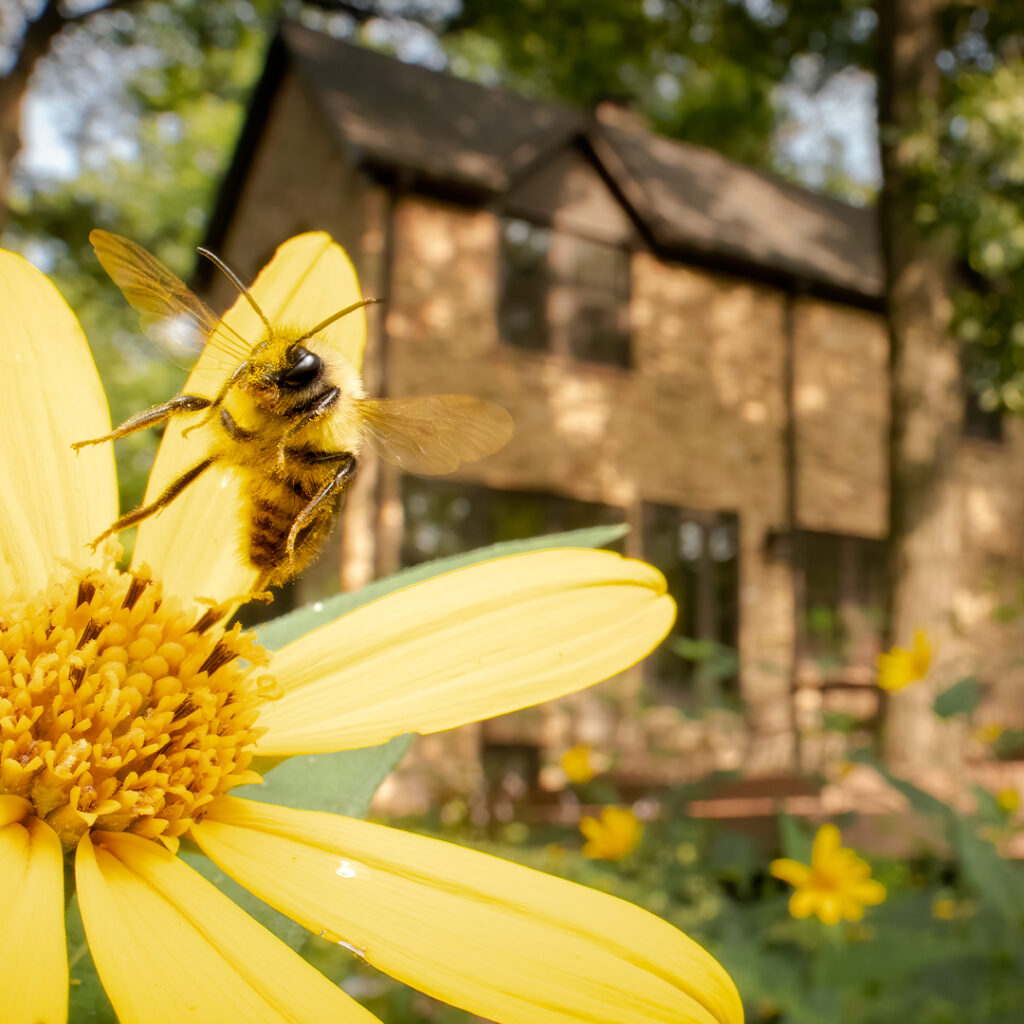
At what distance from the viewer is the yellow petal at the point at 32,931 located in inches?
15.7

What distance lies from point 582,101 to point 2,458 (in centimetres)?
1556

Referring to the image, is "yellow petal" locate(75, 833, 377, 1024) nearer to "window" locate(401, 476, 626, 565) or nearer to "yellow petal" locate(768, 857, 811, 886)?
"yellow petal" locate(768, 857, 811, 886)

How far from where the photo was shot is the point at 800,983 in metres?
2.12

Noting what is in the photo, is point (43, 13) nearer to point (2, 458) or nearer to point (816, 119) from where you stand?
point (2, 458)

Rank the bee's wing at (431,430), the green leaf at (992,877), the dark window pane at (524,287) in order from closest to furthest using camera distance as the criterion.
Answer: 1. the bee's wing at (431,430)
2. the green leaf at (992,877)
3. the dark window pane at (524,287)

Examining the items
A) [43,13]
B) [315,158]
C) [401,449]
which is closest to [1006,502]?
[315,158]

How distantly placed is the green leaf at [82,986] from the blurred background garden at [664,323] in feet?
12.9

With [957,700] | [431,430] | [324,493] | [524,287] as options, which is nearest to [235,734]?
[324,493]

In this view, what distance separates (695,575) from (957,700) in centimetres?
985

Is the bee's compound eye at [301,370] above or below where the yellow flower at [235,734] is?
above

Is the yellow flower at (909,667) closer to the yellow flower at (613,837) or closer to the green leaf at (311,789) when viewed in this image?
the yellow flower at (613,837)

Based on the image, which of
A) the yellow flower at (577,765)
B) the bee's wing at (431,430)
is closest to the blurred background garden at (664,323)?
the yellow flower at (577,765)

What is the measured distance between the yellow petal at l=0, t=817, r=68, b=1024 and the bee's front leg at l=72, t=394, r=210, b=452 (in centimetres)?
25

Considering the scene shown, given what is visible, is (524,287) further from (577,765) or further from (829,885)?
(829,885)
